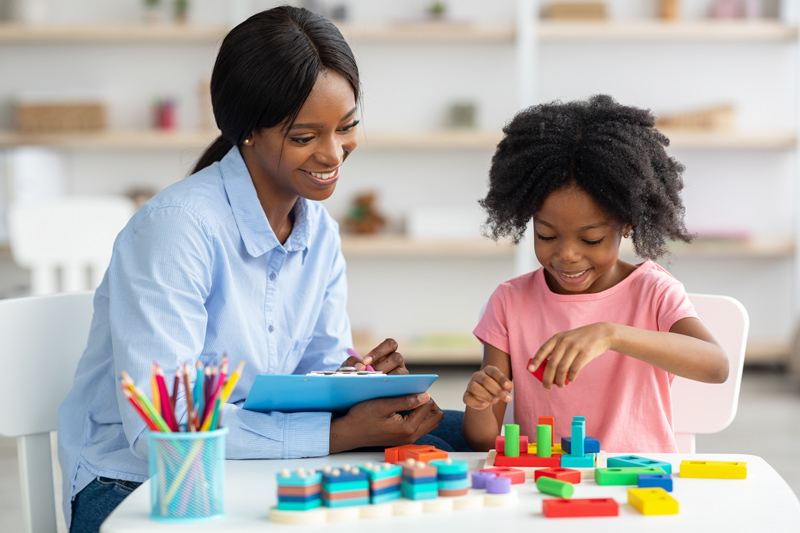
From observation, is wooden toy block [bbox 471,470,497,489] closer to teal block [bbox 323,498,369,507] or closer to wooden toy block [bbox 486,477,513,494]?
wooden toy block [bbox 486,477,513,494]

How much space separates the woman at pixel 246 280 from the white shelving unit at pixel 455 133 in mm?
2794

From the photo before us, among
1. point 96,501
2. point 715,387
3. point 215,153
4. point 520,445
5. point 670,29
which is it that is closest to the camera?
point 520,445

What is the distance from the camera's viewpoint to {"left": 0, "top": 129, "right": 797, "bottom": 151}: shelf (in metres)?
4.14

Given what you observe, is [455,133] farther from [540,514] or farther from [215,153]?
[540,514]

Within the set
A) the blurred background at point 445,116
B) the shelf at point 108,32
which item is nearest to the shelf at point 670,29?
the blurred background at point 445,116

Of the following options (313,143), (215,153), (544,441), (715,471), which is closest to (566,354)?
(544,441)

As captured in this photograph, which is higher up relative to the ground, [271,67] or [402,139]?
[402,139]

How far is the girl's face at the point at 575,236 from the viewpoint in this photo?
1269 mm

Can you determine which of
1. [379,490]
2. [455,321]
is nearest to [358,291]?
Answer: [455,321]

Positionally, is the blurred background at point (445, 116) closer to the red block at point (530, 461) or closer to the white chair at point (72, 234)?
the white chair at point (72, 234)

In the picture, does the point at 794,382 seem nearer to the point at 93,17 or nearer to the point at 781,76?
the point at 781,76

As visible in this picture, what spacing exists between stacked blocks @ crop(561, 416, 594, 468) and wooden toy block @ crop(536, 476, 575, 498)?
0.07m

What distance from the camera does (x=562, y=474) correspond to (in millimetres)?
917

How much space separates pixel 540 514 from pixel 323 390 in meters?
0.33
